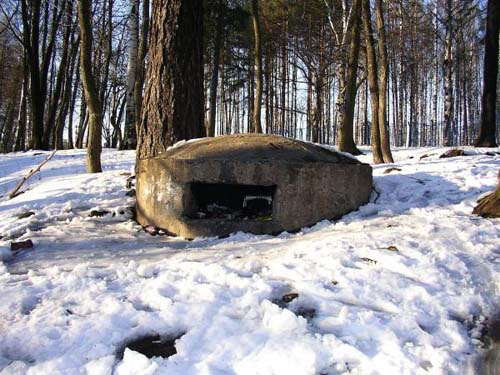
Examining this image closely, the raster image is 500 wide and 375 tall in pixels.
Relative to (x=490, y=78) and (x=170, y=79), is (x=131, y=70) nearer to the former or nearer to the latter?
(x=170, y=79)

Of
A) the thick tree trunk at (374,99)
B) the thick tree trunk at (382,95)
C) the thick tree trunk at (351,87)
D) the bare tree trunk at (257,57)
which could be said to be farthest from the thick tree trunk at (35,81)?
the thick tree trunk at (382,95)

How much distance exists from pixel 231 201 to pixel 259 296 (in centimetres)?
322

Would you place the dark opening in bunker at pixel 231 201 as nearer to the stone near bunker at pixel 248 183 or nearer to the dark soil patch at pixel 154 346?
the stone near bunker at pixel 248 183

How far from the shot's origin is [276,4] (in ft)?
58.6

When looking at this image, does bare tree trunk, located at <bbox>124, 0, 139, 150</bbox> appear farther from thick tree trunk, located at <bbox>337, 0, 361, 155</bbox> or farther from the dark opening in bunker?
the dark opening in bunker

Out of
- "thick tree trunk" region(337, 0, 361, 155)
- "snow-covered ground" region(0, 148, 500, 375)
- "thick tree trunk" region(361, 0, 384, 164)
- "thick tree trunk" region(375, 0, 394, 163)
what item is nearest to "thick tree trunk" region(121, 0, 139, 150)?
"thick tree trunk" region(337, 0, 361, 155)

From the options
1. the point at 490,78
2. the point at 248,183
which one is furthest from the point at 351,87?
the point at 248,183

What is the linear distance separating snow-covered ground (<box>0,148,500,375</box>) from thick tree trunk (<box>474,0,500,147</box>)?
698 cm

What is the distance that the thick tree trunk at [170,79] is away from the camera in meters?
5.49

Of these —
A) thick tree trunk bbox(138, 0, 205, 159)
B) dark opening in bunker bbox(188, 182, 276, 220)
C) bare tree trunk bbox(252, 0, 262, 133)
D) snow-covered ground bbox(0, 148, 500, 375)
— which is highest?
bare tree trunk bbox(252, 0, 262, 133)

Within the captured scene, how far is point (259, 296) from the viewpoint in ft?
7.74

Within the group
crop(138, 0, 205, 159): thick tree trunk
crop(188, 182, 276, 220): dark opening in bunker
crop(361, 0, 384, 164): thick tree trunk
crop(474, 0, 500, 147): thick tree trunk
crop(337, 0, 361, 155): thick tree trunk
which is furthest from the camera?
crop(474, 0, 500, 147): thick tree trunk

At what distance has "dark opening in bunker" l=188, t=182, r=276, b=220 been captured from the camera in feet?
14.8

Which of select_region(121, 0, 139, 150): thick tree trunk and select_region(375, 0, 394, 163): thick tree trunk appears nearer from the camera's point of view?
select_region(375, 0, 394, 163): thick tree trunk
